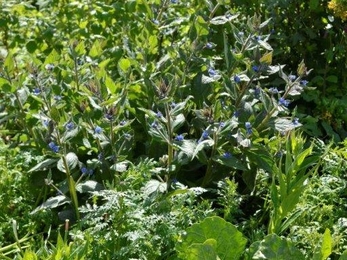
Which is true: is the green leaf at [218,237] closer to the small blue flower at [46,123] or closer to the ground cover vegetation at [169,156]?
the ground cover vegetation at [169,156]

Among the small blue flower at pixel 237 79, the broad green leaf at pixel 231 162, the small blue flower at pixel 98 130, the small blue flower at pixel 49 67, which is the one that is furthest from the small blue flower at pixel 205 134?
the small blue flower at pixel 49 67

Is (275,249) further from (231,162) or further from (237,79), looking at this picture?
(237,79)

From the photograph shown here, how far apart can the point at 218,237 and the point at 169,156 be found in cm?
44

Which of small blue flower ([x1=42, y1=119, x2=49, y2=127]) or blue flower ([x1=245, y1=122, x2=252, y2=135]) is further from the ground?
small blue flower ([x1=42, y1=119, x2=49, y2=127])

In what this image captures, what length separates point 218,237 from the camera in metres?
2.69

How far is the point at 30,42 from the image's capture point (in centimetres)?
409

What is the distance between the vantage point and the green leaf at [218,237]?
8.75 ft

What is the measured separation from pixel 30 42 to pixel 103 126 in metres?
1.28

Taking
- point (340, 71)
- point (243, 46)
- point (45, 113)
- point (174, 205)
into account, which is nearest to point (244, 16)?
point (340, 71)

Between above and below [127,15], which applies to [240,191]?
below

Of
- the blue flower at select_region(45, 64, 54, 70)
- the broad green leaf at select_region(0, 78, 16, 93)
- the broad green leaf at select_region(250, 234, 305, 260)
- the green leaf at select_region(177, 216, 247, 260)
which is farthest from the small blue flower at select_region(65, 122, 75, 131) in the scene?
the broad green leaf at select_region(250, 234, 305, 260)

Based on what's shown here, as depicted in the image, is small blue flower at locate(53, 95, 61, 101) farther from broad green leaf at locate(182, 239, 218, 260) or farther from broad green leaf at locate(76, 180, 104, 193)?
broad green leaf at locate(182, 239, 218, 260)

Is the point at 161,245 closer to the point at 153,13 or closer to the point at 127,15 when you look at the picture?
the point at 153,13

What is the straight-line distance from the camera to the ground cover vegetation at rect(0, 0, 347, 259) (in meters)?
2.70
